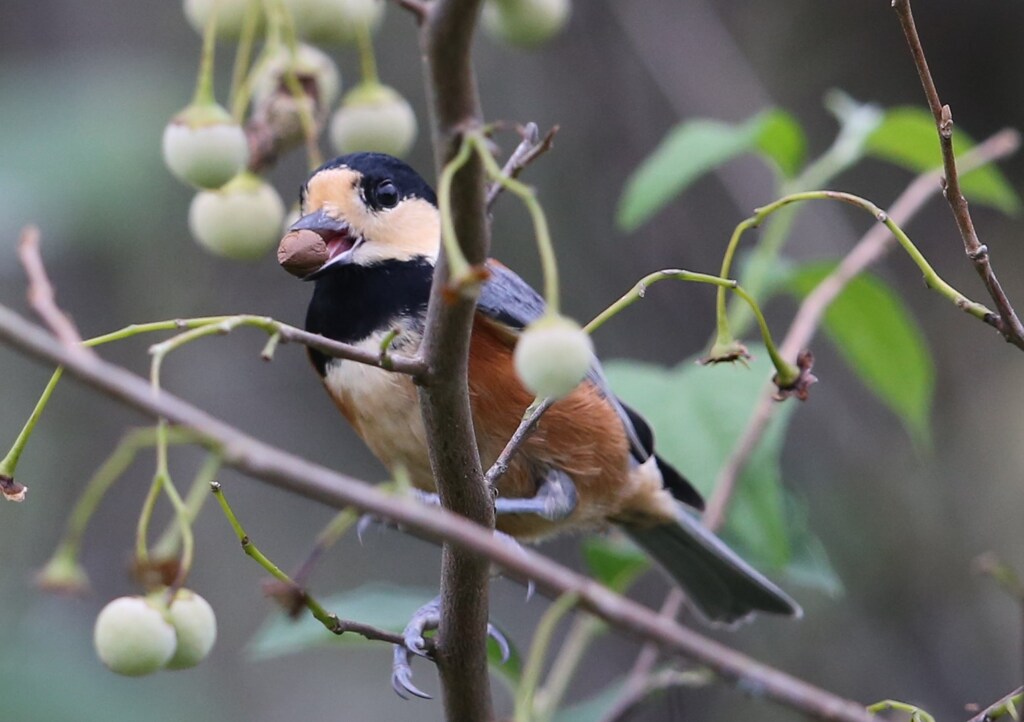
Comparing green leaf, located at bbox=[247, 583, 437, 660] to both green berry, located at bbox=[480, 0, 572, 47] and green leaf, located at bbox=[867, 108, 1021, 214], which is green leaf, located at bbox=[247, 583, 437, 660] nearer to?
green berry, located at bbox=[480, 0, 572, 47]

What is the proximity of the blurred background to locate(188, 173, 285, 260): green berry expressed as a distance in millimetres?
1735

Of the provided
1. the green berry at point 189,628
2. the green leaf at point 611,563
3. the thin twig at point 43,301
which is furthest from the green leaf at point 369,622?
the thin twig at point 43,301

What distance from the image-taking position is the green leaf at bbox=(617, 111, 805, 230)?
257 cm

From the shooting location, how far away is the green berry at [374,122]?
2.13 meters

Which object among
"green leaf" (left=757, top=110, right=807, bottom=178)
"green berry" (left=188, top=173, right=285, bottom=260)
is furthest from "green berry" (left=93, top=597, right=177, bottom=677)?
"green leaf" (left=757, top=110, right=807, bottom=178)

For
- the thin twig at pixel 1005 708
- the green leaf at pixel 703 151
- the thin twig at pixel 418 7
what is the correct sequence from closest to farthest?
the thin twig at pixel 418 7 → the thin twig at pixel 1005 708 → the green leaf at pixel 703 151

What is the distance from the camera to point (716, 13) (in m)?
4.96

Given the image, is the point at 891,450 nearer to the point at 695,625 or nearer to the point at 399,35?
the point at 695,625

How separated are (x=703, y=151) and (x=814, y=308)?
0.37 m

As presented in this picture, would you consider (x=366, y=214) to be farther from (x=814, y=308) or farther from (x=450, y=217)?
(x=450, y=217)

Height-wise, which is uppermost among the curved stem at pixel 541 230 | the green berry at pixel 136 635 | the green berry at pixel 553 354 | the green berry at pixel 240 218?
the green berry at pixel 240 218

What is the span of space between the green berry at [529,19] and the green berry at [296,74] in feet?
1.00

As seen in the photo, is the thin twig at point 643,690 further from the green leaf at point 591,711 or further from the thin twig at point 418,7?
the thin twig at point 418,7

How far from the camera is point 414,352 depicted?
2199 millimetres
